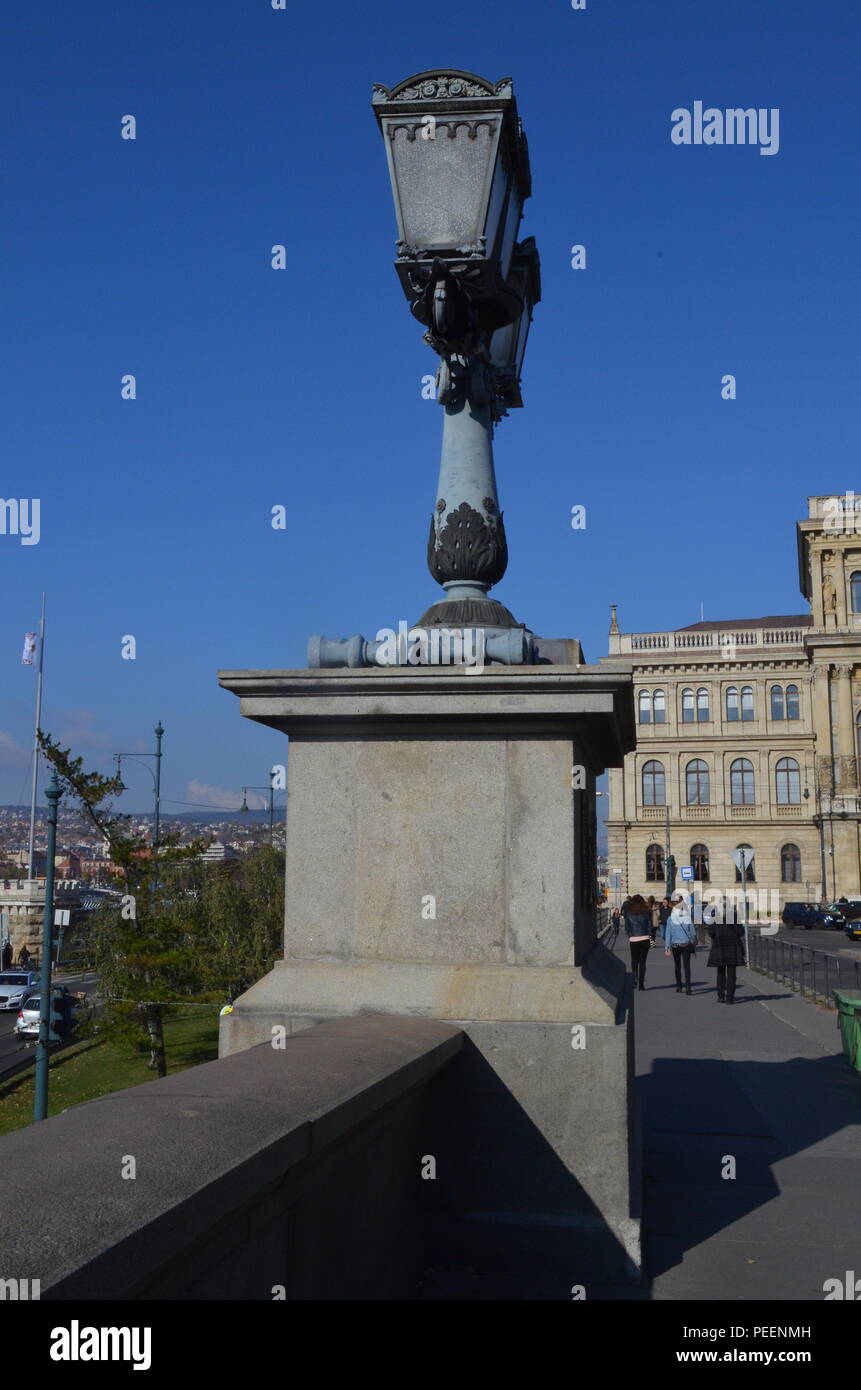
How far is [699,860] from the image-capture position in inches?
3091

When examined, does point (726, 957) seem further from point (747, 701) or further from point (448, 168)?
point (747, 701)

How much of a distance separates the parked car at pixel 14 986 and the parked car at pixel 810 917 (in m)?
37.9

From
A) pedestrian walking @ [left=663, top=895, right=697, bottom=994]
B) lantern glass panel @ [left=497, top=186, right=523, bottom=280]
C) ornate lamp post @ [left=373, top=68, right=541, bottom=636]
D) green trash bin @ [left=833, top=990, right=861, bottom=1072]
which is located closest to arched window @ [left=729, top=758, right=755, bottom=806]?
pedestrian walking @ [left=663, top=895, right=697, bottom=994]

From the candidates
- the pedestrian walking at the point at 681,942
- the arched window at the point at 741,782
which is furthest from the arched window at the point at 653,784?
the pedestrian walking at the point at 681,942

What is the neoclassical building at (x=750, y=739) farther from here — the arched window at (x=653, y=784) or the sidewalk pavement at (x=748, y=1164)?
the sidewalk pavement at (x=748, y=1164)

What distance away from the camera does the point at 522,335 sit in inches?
241

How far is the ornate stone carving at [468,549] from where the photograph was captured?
5168 millimetres

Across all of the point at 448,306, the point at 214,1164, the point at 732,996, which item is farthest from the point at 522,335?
the point at 732,996

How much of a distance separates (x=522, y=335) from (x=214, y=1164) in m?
4.80

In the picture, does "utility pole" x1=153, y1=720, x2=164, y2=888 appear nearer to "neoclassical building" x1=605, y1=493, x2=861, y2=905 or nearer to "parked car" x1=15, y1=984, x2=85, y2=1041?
"parked car" x1=15, y1=984, x2=85, y2=1041

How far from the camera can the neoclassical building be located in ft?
247

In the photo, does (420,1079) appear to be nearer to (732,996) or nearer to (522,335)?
(522,335)

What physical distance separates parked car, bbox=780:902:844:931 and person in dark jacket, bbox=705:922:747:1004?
4553 cm
